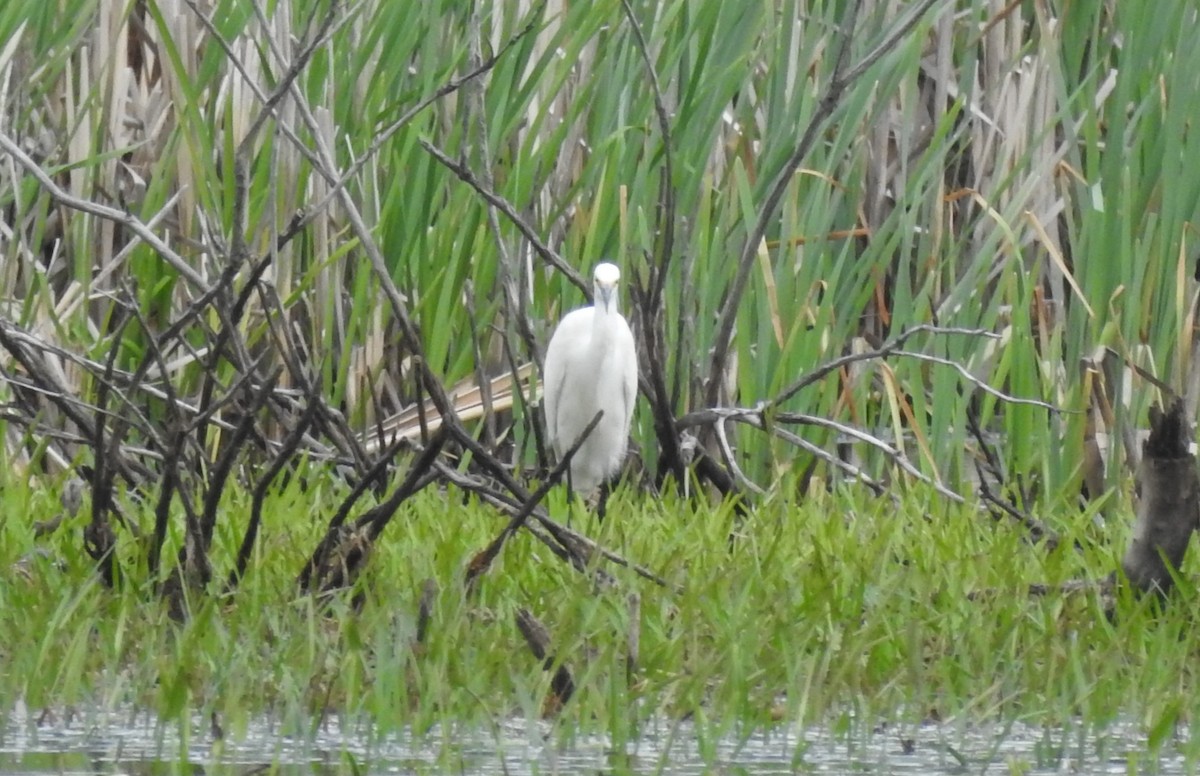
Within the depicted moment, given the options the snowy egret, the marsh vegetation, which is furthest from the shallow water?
the snowy egret

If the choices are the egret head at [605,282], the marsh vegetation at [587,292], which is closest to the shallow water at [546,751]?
the marsh vegetation at [587,292]

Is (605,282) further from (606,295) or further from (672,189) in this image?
(672,189)

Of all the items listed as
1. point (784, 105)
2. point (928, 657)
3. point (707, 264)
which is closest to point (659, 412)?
point (707, 264)

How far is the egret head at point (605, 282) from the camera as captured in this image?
4.35 metres

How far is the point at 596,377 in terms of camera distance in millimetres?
4969

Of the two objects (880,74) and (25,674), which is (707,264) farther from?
(25,674)

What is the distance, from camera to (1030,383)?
400cm

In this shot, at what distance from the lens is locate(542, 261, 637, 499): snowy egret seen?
491cm

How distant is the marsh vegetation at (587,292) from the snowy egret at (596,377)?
17 cm

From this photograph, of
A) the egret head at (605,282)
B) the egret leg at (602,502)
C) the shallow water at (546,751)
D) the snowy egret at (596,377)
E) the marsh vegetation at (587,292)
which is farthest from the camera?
the snowy egret at (596,377)

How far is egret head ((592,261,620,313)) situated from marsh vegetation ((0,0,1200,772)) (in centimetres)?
5

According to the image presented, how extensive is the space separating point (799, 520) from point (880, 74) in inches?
44.7

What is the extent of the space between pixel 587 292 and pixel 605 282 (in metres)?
0.11

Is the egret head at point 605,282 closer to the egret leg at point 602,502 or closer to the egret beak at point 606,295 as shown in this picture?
the egret beak at point 606,295
